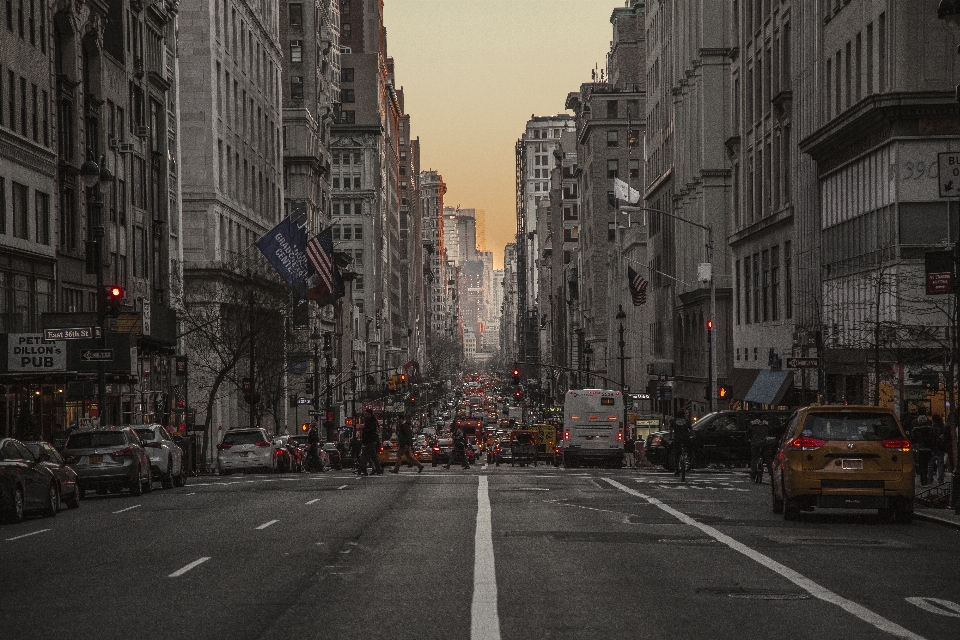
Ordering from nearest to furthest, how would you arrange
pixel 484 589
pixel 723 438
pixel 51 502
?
pixel 484 589 → pixel 51 502 → pixel 723 438

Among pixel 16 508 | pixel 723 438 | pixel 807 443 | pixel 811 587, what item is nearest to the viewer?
pixel 811 587

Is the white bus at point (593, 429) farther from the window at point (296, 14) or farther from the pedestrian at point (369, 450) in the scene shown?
the window at point (296, 14)

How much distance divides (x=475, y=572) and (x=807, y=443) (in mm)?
8957

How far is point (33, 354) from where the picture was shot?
1678 inches

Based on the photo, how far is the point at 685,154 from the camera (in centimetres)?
9288

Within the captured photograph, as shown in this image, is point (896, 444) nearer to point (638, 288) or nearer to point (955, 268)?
point (955, 268)

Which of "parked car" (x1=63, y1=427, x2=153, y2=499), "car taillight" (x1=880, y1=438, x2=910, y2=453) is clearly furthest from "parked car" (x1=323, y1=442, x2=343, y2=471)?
"car taillight" (x1=880, y1=438, x2=910, y2=453)

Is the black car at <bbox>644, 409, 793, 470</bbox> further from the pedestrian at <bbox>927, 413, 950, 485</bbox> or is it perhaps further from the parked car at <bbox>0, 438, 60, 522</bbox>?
the parked car at <bbox>0, 438, 60, 522</bbox>

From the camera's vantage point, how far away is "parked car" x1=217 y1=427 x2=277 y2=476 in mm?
52406

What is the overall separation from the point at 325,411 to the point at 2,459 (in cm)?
8268

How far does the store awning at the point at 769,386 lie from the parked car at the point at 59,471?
35423 millimetres

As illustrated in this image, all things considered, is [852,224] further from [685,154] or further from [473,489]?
[685,154]

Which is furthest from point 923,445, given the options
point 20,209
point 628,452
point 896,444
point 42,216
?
point 628,452

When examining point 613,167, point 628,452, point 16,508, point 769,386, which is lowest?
point 628,452
